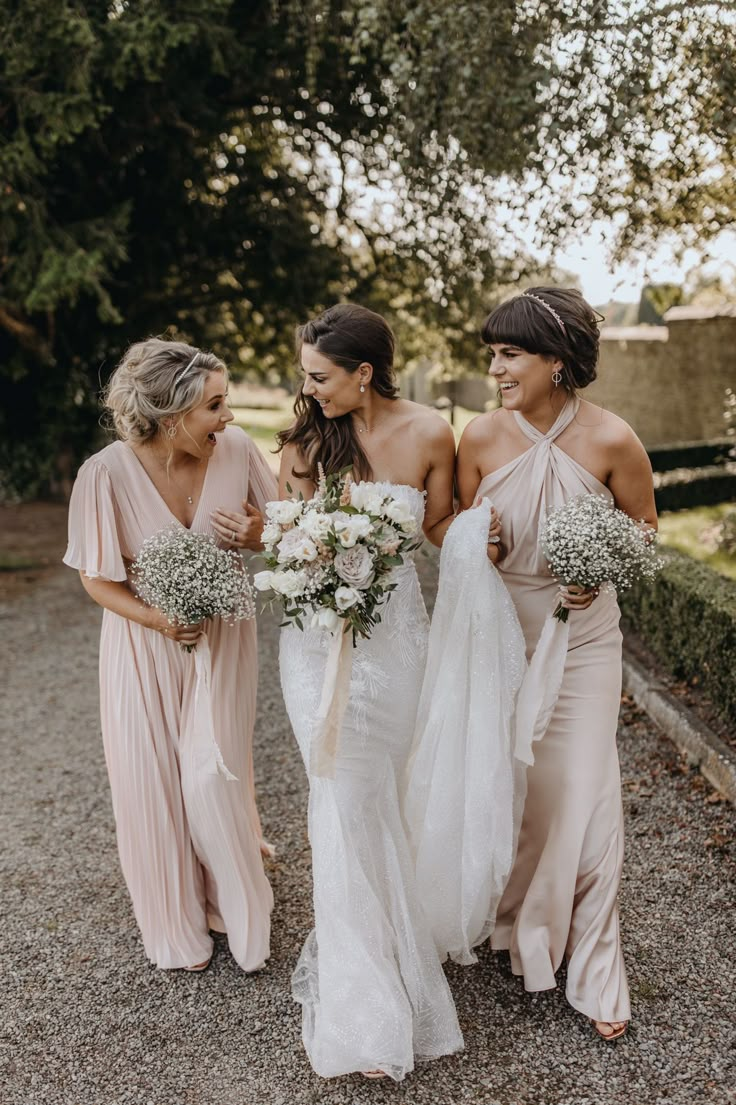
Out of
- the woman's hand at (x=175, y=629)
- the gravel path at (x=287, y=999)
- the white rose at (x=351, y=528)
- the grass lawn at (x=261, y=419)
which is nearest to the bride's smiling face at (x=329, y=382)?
the white rose at (x=351, y=528)

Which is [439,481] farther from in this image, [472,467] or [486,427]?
[486,427]

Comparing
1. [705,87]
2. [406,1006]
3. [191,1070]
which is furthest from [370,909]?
[705,87]

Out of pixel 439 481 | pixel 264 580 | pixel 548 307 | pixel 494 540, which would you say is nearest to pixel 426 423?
pixel 439 481

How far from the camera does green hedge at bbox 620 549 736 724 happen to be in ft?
18.8

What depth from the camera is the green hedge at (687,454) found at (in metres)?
14.5

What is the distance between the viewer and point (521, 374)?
140 inches

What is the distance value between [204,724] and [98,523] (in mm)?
914

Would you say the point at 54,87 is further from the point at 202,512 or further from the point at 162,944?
the point at 162,944

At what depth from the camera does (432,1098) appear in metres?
3.15

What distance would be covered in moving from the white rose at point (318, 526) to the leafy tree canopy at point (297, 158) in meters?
3.99

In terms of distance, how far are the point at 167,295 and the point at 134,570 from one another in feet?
38.6

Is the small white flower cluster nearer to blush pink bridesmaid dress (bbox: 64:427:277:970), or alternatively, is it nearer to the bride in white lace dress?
the bride in white lace dress

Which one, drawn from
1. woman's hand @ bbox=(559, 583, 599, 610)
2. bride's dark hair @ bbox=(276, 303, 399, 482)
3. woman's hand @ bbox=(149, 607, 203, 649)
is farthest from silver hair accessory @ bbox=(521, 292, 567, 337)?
woman's hand @ bbox=(149, 607, 203, 649)

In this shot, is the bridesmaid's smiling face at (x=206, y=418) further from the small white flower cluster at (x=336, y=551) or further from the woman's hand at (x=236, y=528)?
the small white flower cluster at (x=336, y=551)
